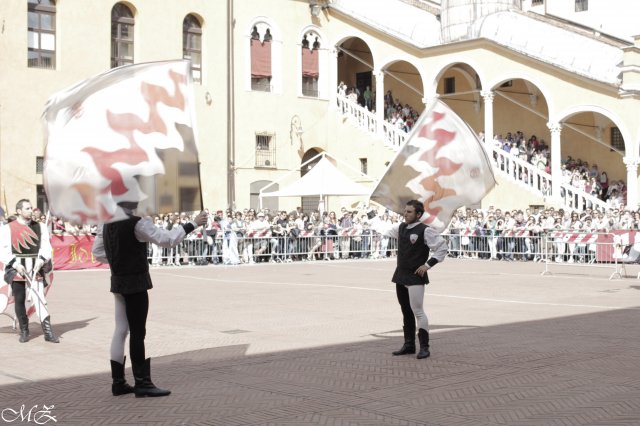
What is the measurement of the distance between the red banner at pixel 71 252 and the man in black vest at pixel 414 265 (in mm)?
16992

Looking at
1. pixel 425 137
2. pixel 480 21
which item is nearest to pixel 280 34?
pixel 480 21

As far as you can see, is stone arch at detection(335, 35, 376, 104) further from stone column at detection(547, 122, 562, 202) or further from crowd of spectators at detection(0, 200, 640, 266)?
crowd of spectators at detection(0, 200, 640, 266)

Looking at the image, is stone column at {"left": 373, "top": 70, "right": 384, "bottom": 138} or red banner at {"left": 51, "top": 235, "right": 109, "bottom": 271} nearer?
red banner at {"left": 51, "top": 235, "right": 109, "bottom": 271}

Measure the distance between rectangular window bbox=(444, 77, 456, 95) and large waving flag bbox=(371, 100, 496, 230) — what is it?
3125 centimetres

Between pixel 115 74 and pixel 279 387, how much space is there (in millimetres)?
3358

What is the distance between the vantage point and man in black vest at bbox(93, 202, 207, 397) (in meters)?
8.58

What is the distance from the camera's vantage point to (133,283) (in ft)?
28.3

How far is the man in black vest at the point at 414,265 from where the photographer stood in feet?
35.5

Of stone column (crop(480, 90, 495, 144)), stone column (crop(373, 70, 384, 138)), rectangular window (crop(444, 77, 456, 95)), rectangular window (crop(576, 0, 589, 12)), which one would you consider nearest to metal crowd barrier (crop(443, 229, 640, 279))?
stone column (crop(480, 90, 495, 144))

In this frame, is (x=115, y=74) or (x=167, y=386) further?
(x=167, y=386)

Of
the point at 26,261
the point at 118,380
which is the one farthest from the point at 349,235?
the point at 118,380

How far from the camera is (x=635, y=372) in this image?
958cm

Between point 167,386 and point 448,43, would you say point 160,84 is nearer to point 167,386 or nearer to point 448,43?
point 167,386

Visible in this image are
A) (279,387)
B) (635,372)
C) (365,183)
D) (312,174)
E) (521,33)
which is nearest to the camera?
(279,387)
